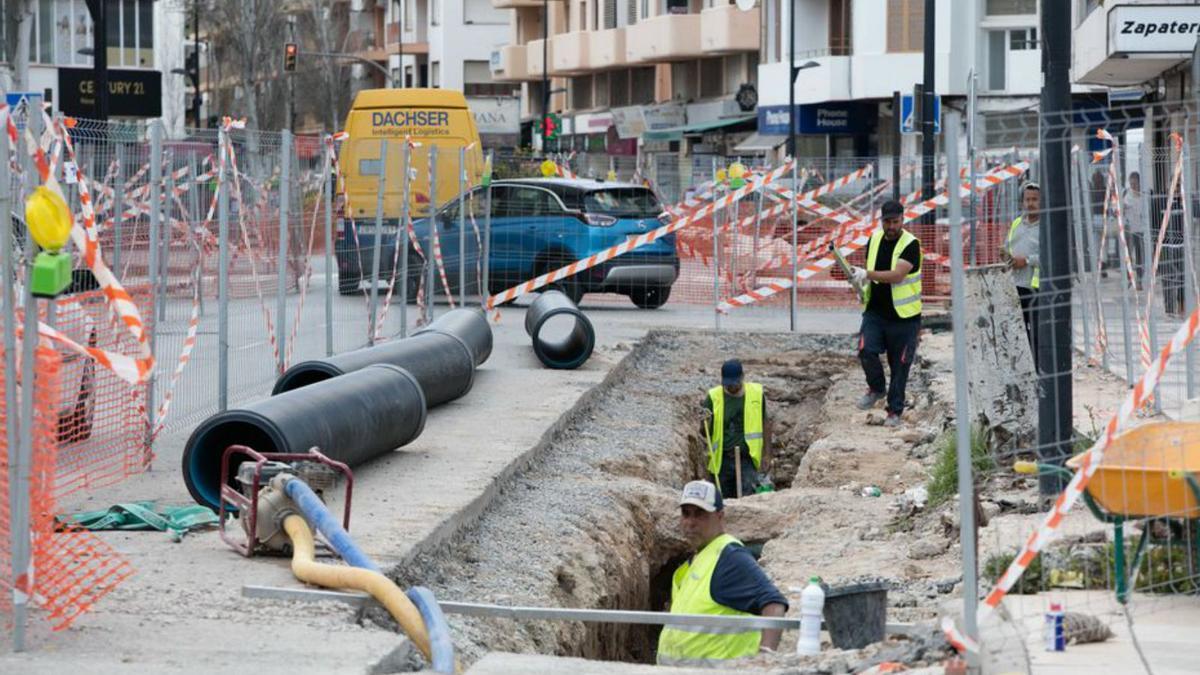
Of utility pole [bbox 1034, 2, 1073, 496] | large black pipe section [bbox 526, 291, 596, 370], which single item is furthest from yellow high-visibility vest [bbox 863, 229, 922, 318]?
utility pole [bbox 1034, 2, 1073, 496]

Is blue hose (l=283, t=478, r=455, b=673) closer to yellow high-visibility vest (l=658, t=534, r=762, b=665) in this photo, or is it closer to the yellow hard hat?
yellow high-visibility vest (l=658, t=534, r=762, b=665)

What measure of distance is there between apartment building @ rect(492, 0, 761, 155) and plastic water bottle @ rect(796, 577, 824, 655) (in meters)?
51.5

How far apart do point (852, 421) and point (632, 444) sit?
103 inches

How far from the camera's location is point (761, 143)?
5788 centimetres

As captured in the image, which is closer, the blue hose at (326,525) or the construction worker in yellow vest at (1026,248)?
the blue hose at (326,525)

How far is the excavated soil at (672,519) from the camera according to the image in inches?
360

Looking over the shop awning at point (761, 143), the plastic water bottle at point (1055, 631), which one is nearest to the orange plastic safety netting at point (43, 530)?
the plastic water bottle at point (1055, 631)

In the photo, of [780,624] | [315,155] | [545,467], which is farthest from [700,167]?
[780,624]

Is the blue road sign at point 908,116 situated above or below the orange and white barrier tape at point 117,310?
above

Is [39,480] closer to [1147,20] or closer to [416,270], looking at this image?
[416,270]

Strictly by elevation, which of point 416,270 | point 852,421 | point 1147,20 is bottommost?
point 852,421

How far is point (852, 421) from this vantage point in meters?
16.5

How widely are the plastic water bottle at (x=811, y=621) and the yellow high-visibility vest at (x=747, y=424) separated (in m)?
6.28

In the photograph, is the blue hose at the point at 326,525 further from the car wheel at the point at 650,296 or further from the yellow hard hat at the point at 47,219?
the car wheel at the point at 650,296
